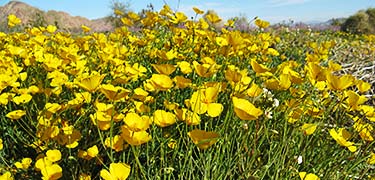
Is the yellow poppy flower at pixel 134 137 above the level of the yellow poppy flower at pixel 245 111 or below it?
below

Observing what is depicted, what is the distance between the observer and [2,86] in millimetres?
1857

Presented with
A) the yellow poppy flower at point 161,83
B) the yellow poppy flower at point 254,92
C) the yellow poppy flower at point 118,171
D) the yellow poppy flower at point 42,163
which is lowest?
the yellow poppy flower at point 42,163

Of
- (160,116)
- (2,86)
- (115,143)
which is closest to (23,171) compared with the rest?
(2,86)

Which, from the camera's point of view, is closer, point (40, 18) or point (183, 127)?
point (183, 127)

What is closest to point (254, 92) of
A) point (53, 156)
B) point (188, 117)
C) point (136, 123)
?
point (188, 117)

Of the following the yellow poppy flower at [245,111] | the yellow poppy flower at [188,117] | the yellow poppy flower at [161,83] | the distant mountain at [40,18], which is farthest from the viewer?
the distant mountain at [40,18]

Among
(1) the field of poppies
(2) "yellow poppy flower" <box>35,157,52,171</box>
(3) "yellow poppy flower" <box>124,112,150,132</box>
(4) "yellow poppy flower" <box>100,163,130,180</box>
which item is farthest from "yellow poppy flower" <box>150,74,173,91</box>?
(2) "yellow poppy flower" <box>35,157,52,171</box>

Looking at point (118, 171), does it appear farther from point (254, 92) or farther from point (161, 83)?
point (254, 92)

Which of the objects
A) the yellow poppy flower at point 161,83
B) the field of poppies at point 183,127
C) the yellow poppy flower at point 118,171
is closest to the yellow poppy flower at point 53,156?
the field of poppies at point 183,127

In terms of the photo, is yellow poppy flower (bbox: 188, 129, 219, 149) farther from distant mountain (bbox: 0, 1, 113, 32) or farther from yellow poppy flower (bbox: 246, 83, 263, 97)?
distant mountain (bbox: 0, 1, 113, 32)

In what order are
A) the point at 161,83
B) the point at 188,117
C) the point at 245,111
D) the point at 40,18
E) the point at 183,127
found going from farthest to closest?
the point at 40,18 → the point at 183,127 → the point at 161,83 → the point at 188,117 → the point at 245,111

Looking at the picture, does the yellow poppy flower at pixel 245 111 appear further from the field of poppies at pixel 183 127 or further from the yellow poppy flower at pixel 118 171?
the yellow poppy flower at pixel 118 171

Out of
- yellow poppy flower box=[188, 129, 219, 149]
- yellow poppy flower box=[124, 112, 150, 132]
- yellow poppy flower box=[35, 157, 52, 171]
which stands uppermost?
yellow poppy flower box=[124, 112, 150, 132]

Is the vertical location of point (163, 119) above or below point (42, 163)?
above
